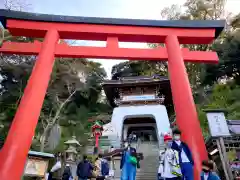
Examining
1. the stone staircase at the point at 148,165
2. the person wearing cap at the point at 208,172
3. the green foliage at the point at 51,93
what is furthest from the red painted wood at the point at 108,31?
the green foliage at the point at 51,93

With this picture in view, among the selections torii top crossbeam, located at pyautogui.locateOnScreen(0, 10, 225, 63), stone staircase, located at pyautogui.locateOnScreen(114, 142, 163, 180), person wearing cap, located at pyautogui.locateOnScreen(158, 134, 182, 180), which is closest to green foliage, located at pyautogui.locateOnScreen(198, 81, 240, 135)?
stone staircase, located at pyautogui.locateOnScreen(114, 142, 163, 180)

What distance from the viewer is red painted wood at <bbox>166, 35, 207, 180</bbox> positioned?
16.3 feet

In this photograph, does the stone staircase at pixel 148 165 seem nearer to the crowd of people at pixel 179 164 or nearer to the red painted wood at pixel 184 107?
the red painted wood at pixel 184 107

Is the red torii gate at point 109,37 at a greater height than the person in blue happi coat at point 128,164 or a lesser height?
greater

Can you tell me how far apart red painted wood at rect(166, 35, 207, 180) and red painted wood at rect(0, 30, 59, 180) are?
11.3 ft

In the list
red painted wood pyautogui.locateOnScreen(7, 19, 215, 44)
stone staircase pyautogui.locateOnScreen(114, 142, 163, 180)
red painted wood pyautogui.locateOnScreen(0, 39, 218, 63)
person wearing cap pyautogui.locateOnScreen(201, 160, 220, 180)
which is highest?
red painted wood pyautogui.locateOnScreen(7, 19, 215, 44)

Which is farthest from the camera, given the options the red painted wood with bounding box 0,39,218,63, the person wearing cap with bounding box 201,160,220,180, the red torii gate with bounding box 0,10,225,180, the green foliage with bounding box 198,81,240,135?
the green foliage with bounding box 198,81,240,135

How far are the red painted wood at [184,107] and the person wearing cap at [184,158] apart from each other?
938 millimetres

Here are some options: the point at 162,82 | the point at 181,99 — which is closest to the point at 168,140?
the point at 181,99

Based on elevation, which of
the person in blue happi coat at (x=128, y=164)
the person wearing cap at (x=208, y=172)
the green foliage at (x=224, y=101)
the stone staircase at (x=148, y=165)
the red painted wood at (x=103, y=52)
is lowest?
the person wearing cap at (x=208, y=172)

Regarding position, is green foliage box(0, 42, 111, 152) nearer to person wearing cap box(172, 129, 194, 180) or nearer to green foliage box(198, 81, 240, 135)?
green foliage box(198, 81, 240, 135)

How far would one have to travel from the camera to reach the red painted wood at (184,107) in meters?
4.98

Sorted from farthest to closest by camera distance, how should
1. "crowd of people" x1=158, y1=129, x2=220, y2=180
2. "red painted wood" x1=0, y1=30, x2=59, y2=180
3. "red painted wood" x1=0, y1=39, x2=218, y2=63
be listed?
"red painted wood" x1=0, y1=39, x2=218, y2=63, "red painted wood" x1=0, y1=30, x2=59, y2=180, "crowd of people" x1=158, y1=129, x2=220, y2=180

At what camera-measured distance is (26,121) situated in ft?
17.6
